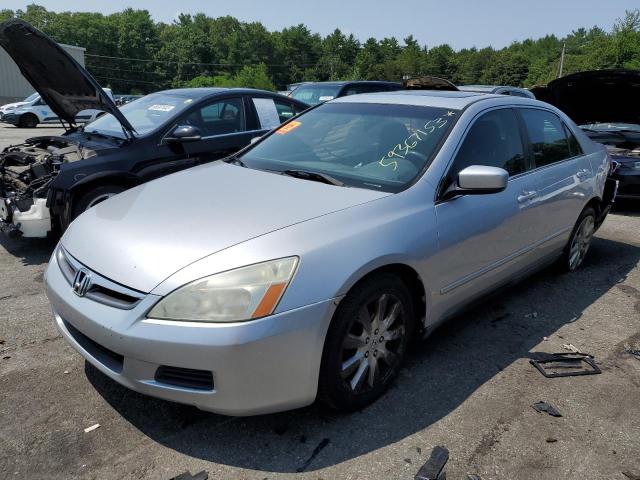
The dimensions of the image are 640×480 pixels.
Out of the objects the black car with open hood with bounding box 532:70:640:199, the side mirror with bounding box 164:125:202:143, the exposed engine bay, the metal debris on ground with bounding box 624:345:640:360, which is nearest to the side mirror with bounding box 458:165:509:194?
the metal debris on ground with bounding box 624:345:640:360

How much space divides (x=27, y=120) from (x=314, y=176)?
21.8 meters

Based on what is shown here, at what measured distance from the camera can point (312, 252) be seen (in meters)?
2.35

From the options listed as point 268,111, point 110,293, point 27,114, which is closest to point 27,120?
point 27,114

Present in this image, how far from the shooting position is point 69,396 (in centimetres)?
276

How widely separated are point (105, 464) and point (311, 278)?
120 centimetres

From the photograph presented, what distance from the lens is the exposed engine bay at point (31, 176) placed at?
16.0 feet

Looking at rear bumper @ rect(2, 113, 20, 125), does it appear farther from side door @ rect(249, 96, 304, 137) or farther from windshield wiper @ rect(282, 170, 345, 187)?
windshield wiper @ rect(282, 170, 345, 187)

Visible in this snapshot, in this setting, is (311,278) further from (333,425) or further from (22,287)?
(22,287)

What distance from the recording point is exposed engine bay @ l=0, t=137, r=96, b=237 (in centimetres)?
487

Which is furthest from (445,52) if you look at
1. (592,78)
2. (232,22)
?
(592,78)

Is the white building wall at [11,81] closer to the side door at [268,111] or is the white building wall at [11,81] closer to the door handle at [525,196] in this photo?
the side door at [268,111]

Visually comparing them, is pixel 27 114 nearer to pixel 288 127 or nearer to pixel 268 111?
pixel 268 111

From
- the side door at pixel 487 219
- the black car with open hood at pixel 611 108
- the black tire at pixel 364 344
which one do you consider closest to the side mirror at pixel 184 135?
the side door at pixel 487 219

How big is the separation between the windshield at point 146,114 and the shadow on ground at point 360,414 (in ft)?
10.5
